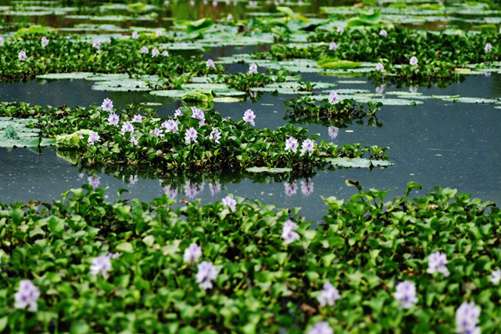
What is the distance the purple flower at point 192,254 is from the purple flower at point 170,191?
66.9 inches

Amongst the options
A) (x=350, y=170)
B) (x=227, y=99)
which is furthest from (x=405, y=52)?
(x=350, y=170)

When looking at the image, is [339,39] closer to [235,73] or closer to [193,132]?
[235,73]

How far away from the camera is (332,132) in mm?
7969

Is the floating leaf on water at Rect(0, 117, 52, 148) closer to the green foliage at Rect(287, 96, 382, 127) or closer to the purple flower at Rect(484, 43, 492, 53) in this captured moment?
the green foliage at Rect(287, 96, 382, 127)

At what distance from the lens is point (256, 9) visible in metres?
21.1

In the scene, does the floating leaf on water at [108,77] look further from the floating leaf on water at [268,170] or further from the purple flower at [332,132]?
the floating leaf on water at [268,170]

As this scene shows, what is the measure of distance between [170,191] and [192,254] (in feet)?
6.07

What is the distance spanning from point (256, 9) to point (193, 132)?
48.0ft

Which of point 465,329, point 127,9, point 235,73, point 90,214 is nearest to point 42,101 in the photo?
point 235,73

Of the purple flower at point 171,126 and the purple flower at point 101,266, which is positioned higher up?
the purple flower at point 171,126

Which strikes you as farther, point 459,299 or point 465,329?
point 459,299

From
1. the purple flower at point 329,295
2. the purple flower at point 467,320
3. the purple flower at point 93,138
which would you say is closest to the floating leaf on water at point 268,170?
the purple flower at point 93,138

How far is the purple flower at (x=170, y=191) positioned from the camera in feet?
20.1

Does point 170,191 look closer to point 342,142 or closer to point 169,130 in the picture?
point 169,130
